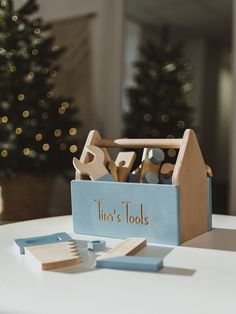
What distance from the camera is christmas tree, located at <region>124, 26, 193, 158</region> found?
3.29m

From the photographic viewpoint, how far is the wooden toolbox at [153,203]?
0.84 metres

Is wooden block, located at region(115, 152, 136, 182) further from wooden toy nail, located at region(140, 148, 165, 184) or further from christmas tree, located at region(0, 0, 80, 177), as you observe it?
christmas tree, located at region(0, 0, 80, 177)

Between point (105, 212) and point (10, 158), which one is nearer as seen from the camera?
point (105, 212)

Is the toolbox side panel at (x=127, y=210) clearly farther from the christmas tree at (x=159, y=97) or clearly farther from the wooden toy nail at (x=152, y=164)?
the christmas tree at (x=159, y=97)

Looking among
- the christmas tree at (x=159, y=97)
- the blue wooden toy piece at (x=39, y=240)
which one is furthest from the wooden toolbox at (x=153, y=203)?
the christmas tree at (x=159, y=97)

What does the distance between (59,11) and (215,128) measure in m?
2.03

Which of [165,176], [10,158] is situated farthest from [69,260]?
[10,158]

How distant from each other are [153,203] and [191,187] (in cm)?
9

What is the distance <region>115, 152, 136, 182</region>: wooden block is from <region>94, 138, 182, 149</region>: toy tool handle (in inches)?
1.0

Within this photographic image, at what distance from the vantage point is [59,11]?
3.46m

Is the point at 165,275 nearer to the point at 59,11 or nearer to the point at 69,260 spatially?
the point at 69,260

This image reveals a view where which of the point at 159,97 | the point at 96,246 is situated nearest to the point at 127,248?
the point at 96,246

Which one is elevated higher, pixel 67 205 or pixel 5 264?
pixel 5 264

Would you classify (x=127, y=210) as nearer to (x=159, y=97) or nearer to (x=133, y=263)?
(x=133, y=263)
